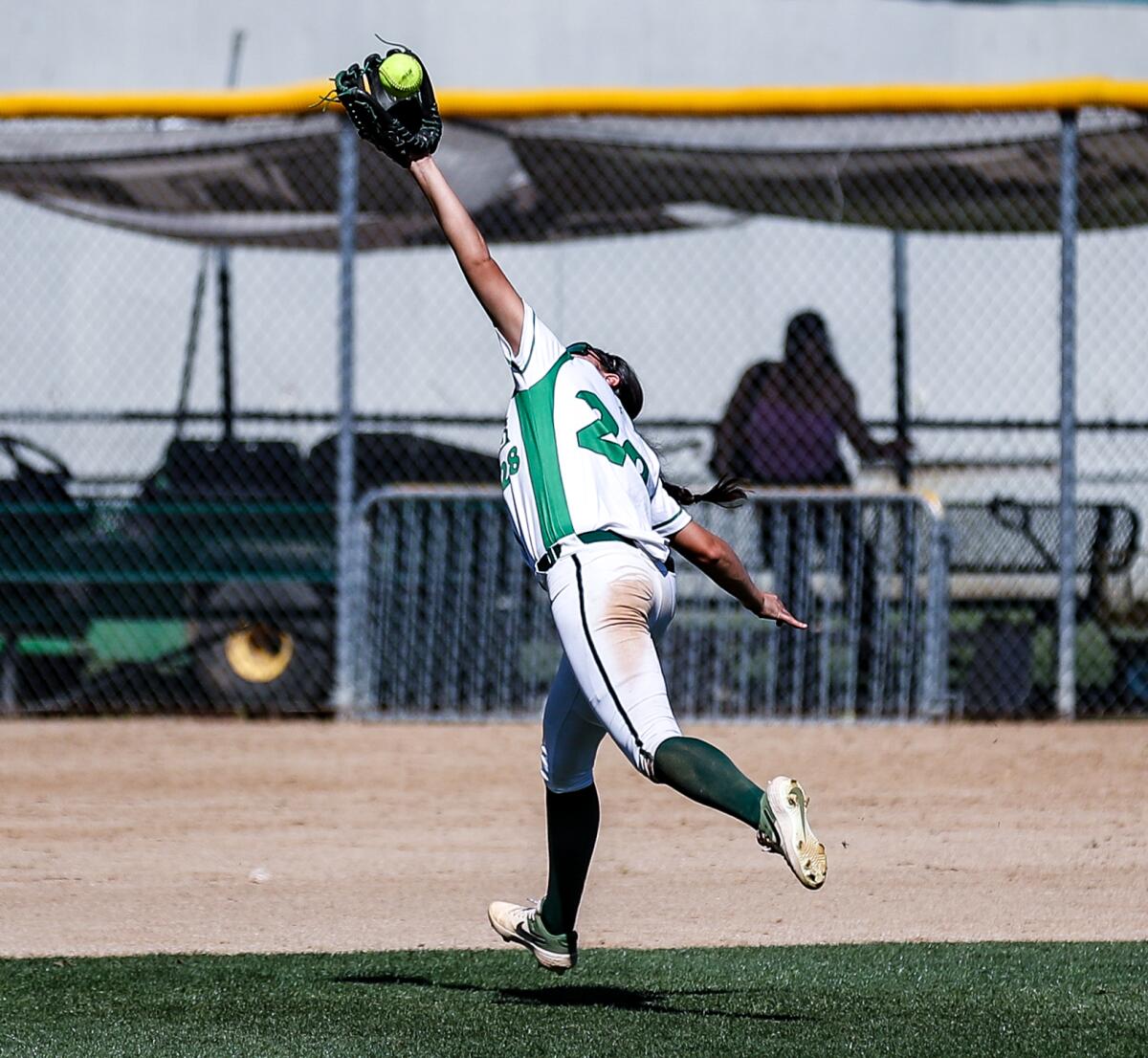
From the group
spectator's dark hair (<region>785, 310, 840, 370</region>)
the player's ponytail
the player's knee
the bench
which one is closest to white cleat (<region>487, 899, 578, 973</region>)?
the player's knee

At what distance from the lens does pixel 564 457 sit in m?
4.65

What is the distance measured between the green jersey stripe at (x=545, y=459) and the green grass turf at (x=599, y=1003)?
116cm

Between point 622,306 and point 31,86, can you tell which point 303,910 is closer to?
point 622,306

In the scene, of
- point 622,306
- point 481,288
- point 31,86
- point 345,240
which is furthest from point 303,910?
point 31,86

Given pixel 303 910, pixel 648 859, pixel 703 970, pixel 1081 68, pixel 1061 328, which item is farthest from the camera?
pixel 1081 68

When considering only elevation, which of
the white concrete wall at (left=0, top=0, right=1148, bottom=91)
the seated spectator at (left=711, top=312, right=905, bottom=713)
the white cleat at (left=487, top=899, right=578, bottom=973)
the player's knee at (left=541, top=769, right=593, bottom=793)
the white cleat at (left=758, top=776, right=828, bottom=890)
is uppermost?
the white concrete wall at (left=0, top=0, right=1148, bottom=91)

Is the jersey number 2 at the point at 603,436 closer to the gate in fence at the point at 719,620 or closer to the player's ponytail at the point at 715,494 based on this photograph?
the player's ponytail at the point at 715,494

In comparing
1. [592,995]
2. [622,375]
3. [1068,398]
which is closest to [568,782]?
[592,995]

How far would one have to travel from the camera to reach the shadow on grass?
4.72m

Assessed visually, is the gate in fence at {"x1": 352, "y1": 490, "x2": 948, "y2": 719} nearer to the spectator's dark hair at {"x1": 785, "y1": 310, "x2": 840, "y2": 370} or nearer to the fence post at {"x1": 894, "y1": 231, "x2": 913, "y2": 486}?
the spectator's dark hair at {"x1": 785, "y1": 310, "x2": 840, "y2": 370}

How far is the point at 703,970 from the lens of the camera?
17.3 feet

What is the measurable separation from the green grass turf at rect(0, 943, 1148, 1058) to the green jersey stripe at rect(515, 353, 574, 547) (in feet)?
3.79

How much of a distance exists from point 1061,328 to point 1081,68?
6.60m

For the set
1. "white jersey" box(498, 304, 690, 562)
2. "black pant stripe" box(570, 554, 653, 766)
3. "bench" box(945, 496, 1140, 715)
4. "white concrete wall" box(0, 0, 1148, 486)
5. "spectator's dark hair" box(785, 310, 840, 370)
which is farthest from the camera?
"white concrete wall" box(0, 0, 1148, 486)
